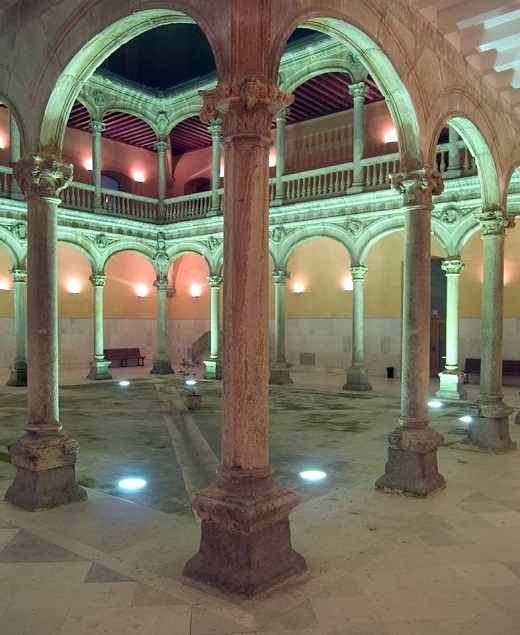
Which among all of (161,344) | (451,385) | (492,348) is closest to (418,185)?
(492,348)

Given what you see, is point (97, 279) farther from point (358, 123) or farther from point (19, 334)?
point (358, 123)

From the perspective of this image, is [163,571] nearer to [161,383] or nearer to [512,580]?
[512,580]

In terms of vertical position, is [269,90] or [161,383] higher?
[269,90]

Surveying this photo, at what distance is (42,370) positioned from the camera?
19.5 ft

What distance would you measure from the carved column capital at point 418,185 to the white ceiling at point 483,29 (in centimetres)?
168

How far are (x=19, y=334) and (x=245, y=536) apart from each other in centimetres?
1503

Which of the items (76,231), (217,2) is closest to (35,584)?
(217,2)

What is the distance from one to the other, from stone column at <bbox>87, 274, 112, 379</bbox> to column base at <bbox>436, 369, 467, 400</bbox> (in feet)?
33.2

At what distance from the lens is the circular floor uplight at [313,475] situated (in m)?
7.00

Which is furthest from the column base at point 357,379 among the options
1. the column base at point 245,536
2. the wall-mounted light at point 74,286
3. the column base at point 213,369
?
the column base at point 245,536

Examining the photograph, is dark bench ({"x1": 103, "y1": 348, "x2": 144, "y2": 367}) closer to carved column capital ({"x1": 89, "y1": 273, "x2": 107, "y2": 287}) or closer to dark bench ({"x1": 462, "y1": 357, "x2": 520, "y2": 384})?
carved column capital ({"x1": 89, "y1": 273, "x2": 107, "y2": 287})

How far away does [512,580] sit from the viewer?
4.23 meters

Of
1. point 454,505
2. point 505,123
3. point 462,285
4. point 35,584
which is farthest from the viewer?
point 462,285

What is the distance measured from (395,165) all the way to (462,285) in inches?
189
